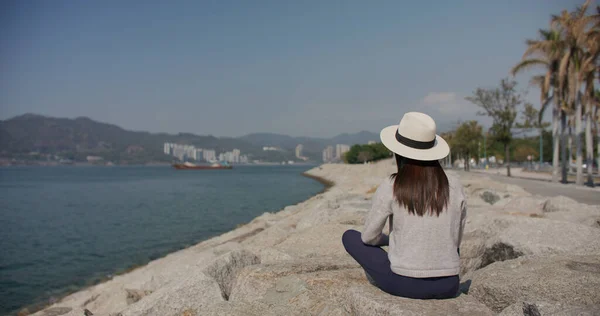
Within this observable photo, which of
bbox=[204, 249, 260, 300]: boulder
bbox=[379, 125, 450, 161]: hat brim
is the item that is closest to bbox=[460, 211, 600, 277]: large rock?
bbox=[379, 125, 450, 161]: hat brim

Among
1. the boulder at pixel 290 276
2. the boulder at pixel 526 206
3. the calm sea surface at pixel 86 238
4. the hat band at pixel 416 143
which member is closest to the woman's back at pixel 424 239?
the hat band at pixel 416 143

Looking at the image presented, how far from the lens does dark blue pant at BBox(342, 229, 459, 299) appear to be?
331 cm

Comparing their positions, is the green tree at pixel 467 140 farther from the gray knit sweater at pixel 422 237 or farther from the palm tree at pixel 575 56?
the gray knit sweater at pixel 422 237

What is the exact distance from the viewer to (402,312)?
3039 millimetres

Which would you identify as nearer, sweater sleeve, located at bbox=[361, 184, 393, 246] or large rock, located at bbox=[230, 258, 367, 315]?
sweater sleeve, located at bbox=[361, 184, 393, 246]

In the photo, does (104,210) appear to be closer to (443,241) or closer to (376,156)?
(443,241)

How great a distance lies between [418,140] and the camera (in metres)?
3.40

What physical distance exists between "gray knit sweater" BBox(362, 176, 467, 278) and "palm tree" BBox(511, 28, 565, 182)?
25.0m

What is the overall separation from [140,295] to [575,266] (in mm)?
6027

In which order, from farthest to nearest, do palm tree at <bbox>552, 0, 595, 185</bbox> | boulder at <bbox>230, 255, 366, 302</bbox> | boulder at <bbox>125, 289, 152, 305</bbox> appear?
1. palm tree at <bbox>552, 0, 595, 185</bbox>
2. boulder at <bbox>125, 289, 152, 305</bbox>
3. boulder at <bbox>230, 255, 366, 302</bbox>

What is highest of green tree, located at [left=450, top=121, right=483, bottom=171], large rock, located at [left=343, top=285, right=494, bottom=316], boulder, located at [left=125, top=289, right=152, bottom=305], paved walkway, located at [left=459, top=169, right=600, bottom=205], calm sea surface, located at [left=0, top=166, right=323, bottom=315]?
green tree, located at [left=450, top=121, right=483, bottom=171]

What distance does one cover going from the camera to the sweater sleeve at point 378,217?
3.37 m

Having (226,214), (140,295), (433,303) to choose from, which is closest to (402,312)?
(433,303)

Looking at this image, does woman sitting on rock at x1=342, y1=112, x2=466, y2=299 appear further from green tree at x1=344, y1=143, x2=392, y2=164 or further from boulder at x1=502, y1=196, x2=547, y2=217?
green tree at x1=344, y1=143, x2=392, y2=164
